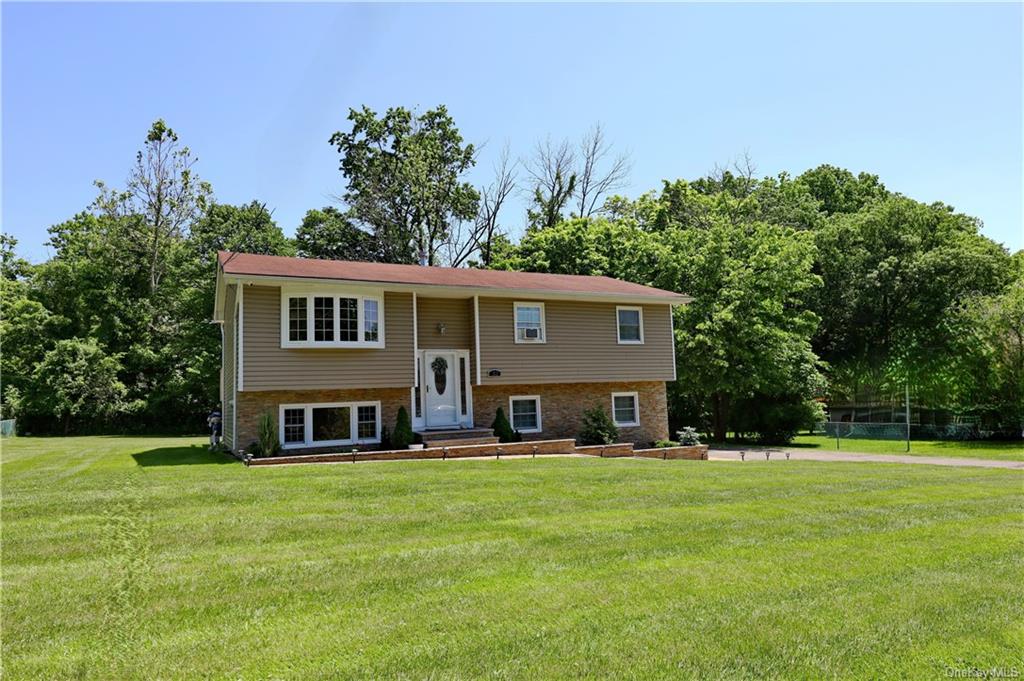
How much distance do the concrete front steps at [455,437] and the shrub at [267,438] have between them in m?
3.75

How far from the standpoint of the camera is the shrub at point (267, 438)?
49.8 ft

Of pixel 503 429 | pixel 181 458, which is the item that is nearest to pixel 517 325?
pixel 503 429

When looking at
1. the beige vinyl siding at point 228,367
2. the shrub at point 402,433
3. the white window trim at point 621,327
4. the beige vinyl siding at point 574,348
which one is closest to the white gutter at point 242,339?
the beige vinyl siding at point 228,367

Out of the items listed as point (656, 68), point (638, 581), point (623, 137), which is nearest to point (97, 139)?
point (656, 68)

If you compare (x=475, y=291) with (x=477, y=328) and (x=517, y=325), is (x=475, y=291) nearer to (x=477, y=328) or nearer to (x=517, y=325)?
(x=477, y=328)

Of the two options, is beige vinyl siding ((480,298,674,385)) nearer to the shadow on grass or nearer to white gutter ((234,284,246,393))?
white gutter ((234,284,246,393))

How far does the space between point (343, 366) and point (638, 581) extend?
12.3m

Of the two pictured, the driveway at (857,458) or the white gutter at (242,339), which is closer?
the white gutter at (242,339)

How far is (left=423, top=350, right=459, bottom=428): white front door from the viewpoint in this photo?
18.6 meters

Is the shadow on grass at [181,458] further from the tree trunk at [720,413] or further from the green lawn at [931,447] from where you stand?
the green lawn at [931,447]

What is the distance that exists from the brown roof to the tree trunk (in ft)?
28.5

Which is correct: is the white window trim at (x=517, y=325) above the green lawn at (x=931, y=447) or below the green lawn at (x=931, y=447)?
above
